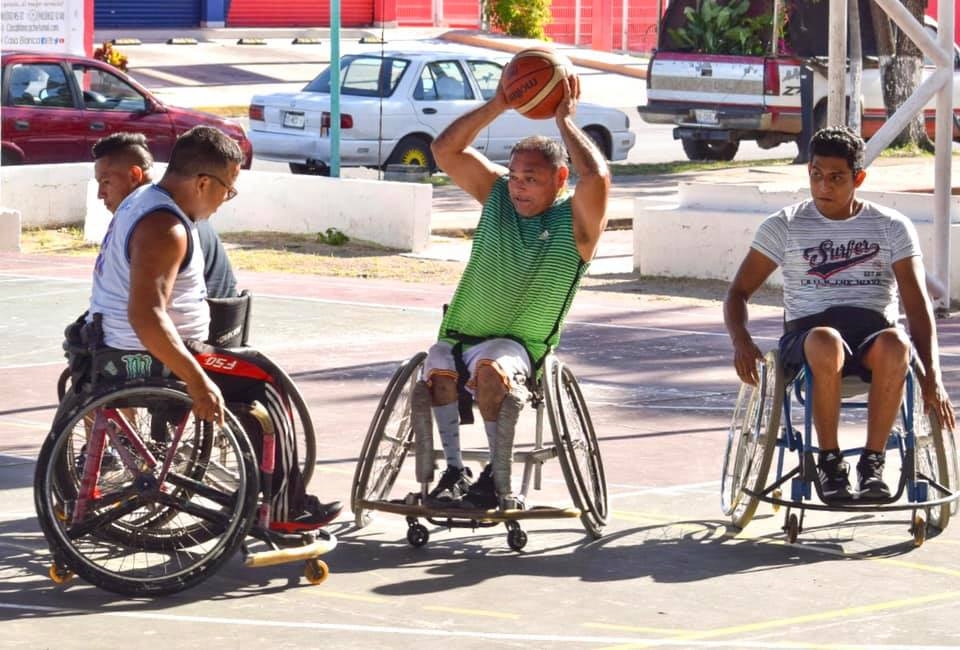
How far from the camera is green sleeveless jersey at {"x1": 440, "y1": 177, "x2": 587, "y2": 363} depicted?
7.00m

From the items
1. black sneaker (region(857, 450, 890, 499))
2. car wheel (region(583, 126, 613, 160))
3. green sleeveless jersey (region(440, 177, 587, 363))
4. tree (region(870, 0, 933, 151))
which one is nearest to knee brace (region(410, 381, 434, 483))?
green sleeveless jersey (region(440, 177, 587, 363))

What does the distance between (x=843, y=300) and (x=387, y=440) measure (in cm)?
183

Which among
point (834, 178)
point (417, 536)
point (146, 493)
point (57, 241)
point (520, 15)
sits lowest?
point (57, 241)

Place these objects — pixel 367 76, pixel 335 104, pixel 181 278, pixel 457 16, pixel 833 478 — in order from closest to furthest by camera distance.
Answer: pixel 181 278 → pixel 833 478 → pixel 335 104 → pixel 367 76 → pixel 457 16

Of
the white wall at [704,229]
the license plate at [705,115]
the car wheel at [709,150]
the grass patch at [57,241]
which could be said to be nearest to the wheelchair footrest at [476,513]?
the white wall at [704,229]

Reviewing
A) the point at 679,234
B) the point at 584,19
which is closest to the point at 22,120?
the point at 679,234

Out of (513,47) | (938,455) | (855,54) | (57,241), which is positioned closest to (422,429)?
(938,455)

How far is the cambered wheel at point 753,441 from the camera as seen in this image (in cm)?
683

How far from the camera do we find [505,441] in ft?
21.9

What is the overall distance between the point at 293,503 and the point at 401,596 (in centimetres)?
54

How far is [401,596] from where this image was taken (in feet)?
20.3

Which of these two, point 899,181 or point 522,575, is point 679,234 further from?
point 522,575

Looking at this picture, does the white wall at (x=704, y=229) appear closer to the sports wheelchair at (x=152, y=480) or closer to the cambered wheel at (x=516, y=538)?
the cambered wheel at (x=516, y=538)

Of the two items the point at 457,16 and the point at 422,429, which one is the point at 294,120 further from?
the point at 457,16
